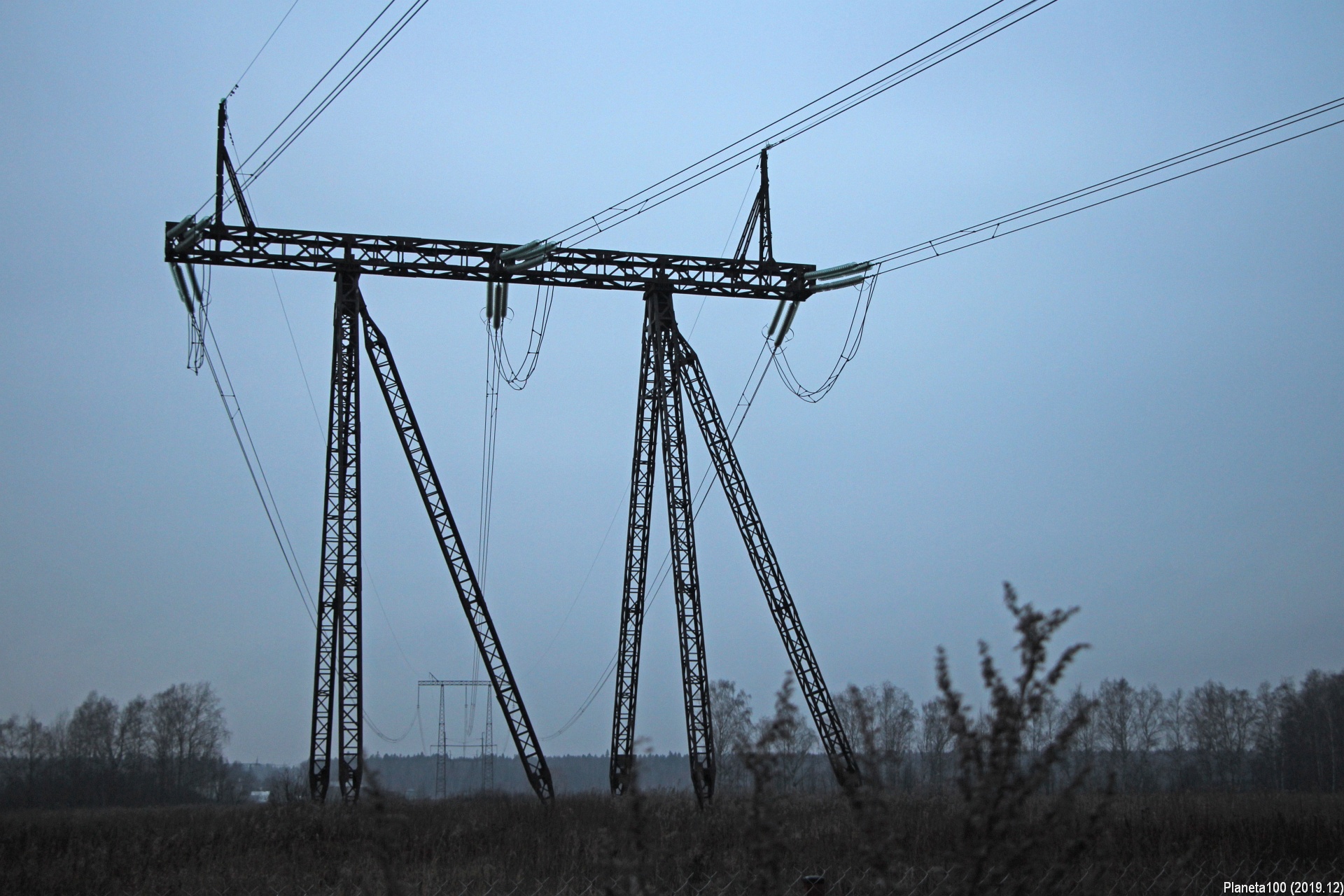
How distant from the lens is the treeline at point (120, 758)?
26.8 meters

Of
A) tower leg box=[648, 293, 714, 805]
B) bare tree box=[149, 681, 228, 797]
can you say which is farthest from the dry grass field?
bare tree box=[149, 681, 228, 797]

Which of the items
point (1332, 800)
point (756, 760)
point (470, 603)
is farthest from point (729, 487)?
point (756, 760)

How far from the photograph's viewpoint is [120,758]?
4953cm

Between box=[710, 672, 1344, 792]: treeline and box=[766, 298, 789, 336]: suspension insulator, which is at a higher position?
box=[766, 298, 789, 336]: suspension insulator

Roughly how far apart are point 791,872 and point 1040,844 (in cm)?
889

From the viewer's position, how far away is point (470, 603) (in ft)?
77.7

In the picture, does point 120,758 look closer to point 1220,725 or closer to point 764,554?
point 764,554

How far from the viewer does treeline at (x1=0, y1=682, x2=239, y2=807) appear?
26828 millimetres

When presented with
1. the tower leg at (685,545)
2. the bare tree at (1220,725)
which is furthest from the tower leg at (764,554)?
the bare tree at (1220,725)

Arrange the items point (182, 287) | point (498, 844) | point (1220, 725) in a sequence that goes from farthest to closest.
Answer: point (1220, 725), point (182, 287), point (498, 844)

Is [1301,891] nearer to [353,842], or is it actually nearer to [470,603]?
[353,842]

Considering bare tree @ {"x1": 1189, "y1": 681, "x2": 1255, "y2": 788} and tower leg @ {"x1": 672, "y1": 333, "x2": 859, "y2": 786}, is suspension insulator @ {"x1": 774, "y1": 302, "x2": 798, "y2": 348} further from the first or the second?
bare tree @ {"x1": 1189, "y1": 681, "x2": 1255, "y2": 788}

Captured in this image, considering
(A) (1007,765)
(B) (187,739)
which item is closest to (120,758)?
(B) (187,739)

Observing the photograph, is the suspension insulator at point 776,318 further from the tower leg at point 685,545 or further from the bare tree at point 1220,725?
the bare tree at point 1220,725
